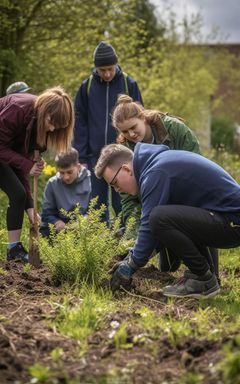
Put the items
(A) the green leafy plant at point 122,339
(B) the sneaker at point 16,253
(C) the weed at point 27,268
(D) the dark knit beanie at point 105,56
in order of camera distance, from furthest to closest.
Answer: (D) the dark knit beanie at point 105,56 → (B) the sneaker at point 16,253 → (C) the weed at point 27,268 → (A) the green leafy plant at point 122,339

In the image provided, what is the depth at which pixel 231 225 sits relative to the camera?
14.7 feet

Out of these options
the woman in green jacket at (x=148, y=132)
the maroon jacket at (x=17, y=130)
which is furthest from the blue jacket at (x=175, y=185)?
the maroon jacket at (x=17, y=130)

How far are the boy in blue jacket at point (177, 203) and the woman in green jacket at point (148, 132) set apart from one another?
1.78 ft

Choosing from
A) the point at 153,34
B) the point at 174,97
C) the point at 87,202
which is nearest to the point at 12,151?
the point at 87,202

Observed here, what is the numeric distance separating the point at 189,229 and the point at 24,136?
1753 millimetres

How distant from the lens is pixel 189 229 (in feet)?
14.7

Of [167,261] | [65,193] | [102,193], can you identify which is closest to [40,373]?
[167,261]

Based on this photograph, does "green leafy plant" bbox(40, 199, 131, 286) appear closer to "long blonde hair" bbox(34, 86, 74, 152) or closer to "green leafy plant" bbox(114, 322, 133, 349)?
"long blonde hair" bbox(34, 86, 74, 152)

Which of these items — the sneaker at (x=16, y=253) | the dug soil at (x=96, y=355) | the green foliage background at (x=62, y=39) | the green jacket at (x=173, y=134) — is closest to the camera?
the dug soil at (x=96, y=355)

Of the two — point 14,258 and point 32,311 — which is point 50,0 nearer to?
point 14,258

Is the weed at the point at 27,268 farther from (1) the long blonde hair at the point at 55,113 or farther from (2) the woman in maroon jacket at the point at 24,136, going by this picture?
(1) the long blonde hair at the point at 55,113

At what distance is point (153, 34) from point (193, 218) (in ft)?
78.1

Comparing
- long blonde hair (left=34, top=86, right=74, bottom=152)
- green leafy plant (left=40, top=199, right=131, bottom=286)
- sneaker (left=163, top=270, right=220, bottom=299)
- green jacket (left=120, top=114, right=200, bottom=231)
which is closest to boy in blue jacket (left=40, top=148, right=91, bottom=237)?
long blonde hair (left=34, top=86, right=74, bottom=152)

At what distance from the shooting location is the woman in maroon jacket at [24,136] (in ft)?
17.0
